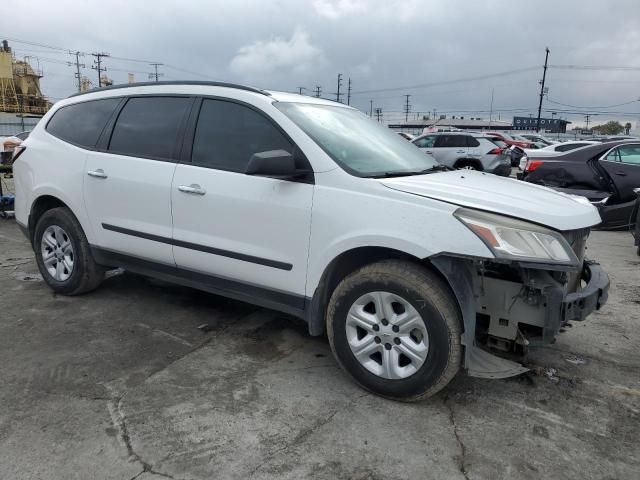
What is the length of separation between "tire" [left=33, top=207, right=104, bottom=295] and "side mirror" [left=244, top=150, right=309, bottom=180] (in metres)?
2.26

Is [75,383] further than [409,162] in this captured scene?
No

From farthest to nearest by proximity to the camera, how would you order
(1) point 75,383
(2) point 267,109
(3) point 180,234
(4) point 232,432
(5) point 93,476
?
1. (3) point 180,234
2. (2) point 267,109
3. (1) point 75,383
4. (4) point 232,432
5. (5) point 93,476

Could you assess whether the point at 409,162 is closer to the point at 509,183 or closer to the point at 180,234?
the point at 509,183

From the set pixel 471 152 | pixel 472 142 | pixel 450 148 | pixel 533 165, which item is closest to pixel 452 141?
pixel 450 148

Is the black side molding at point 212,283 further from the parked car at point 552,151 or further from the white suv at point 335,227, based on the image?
the parked car at point 552,151

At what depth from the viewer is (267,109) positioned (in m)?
3.52

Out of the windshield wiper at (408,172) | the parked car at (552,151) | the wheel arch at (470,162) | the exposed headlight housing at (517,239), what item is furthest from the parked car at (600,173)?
the wheel arch at (470,162)

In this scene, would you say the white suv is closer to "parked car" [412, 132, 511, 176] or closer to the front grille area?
the front grille area

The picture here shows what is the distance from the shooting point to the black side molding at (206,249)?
3.39m

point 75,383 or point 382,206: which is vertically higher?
point 382,206

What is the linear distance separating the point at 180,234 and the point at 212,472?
6.02ft

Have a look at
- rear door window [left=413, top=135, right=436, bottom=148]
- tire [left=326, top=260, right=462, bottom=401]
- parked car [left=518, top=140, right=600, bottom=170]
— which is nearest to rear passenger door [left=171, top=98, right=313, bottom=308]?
tire [left=326, top=260, right=462, bottom=401]

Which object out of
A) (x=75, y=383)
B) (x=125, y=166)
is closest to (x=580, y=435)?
(x=75, y=383)

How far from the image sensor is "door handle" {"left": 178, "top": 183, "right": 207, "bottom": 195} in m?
3.62
